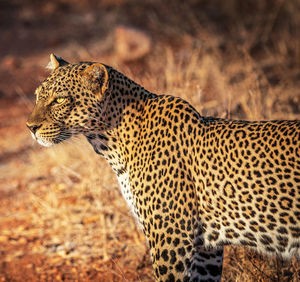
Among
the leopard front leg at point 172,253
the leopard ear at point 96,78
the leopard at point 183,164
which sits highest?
the leopard ear at point 96,78

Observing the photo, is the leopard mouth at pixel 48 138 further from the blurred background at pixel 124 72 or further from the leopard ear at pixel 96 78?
the blurred background at pixel 124 72

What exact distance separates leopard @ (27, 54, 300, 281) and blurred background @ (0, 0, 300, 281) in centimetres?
70

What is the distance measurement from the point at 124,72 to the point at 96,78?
2308mm

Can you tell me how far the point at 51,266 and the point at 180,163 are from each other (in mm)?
2658

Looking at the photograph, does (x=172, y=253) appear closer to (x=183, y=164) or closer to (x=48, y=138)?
(x=183, y=164)

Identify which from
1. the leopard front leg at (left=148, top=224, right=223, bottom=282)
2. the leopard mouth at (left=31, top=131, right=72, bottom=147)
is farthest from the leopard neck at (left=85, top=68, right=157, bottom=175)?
the leopard front leg at (left=148, top=224, right=223, bottom=282)

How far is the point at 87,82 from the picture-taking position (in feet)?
14.0

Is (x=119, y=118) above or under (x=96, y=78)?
under

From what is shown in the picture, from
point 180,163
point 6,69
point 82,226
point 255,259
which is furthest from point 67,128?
point 6,69

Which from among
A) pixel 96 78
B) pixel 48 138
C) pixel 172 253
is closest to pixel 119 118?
pixel 96 78

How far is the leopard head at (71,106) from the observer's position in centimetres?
427

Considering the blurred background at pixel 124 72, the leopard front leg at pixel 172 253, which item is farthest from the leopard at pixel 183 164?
the blurred background at pixel 124 72

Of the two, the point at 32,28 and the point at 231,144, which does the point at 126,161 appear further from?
the point at 32,28

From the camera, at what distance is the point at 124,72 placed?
6559 millimetres
